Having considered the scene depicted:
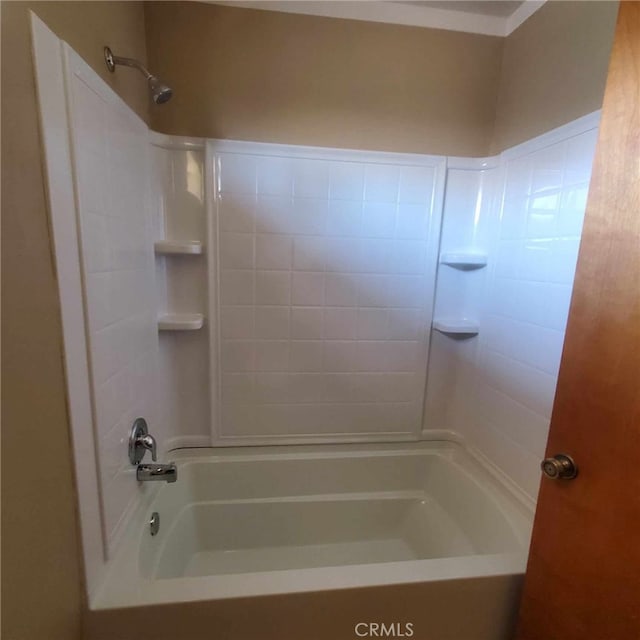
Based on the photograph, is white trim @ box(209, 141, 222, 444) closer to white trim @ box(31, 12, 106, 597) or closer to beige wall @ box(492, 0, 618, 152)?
white trim @ box(31, 12, 106, 597)

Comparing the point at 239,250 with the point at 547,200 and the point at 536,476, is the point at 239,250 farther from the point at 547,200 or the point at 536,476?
the point at 536,476

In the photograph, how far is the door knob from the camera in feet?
2.67

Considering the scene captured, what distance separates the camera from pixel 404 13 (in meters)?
1.44

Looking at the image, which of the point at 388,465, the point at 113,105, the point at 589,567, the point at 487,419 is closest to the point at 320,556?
the point at 388,465

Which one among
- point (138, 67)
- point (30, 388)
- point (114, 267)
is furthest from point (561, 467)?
point (138, 67)

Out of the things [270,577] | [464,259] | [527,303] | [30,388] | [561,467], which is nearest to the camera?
[30,388]

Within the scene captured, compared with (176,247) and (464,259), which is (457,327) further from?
(176,247)

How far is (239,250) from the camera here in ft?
5.00

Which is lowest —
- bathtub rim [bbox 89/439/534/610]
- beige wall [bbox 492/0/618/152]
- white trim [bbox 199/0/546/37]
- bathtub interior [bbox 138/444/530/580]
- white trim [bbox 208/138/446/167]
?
bathtub interior [bbox 138/444/530/580]

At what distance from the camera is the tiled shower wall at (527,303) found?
3.87ft

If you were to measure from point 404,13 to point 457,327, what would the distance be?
1.25 meters

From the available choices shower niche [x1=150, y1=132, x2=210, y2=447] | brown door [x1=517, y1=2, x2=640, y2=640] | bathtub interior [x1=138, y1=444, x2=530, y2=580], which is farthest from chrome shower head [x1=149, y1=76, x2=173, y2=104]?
bathtub interior [x1=138, y1=444, x2=530, y2=580]

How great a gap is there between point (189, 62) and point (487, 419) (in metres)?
1.82

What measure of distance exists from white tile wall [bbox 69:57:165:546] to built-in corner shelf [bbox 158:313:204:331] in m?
0.08
